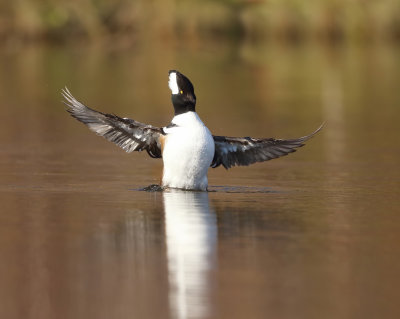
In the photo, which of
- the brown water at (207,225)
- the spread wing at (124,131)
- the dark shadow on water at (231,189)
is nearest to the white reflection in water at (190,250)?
the brown water at (207,225)

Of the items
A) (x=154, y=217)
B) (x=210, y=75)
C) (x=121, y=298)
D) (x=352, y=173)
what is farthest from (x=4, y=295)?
(x=210, y=75)

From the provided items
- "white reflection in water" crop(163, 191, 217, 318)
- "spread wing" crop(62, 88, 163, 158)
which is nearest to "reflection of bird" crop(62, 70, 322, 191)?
"spread wing" crop(62, 88, 163, 158)

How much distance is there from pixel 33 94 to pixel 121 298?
58.3ft

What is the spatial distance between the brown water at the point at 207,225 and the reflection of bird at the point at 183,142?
0.25 meters

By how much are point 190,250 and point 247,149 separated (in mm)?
3926

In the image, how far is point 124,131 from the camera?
37.8 ft

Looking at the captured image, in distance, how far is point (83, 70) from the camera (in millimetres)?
31875

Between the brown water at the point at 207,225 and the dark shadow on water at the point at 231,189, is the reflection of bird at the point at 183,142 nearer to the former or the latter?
the dark shadow on water at the point at 231,189

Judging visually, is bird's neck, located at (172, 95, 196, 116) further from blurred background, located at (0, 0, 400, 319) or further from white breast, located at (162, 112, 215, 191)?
blurred background, located at (0, 0, 400, 319)

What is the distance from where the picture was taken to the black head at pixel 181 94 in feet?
36.1

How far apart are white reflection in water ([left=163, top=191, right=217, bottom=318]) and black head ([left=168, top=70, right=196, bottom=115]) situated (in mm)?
799

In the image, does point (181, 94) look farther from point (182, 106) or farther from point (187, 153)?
point (187, 153)

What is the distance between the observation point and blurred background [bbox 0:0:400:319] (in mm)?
6758

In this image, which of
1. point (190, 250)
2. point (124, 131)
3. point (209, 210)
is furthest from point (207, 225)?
point (124, 131)
